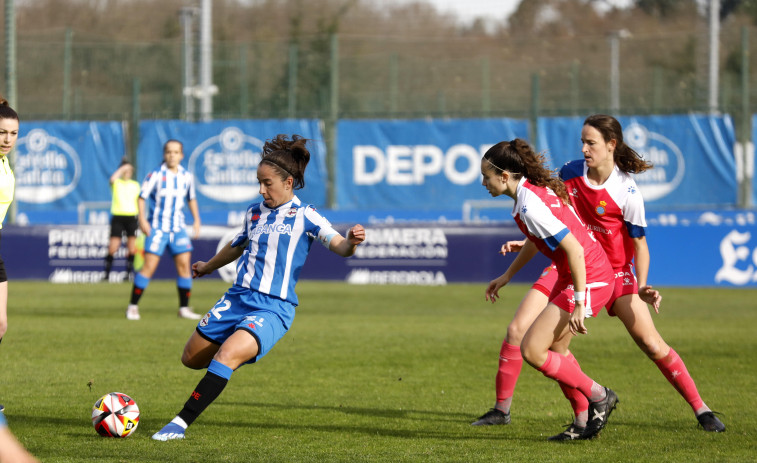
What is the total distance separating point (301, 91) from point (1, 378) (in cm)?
1751

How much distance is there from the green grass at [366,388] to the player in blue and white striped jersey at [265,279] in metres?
0.51

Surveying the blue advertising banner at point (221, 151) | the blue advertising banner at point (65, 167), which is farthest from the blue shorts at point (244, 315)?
the blue advertising banner at point (65, 167)

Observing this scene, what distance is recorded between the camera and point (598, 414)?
6.32 m

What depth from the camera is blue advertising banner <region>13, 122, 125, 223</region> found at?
24500 mm

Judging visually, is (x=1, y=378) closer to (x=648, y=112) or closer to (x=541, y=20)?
(x=648, y=112)

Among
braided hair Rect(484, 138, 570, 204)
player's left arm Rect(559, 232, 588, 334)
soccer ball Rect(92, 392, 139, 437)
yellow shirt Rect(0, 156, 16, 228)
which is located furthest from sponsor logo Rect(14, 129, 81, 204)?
player's left arm Rect(559, 232, 588, 334)

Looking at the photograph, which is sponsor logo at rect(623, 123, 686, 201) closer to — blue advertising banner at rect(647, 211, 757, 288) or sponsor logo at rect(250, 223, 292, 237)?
blue advertising banner at rect(647, 211, 757, 288)

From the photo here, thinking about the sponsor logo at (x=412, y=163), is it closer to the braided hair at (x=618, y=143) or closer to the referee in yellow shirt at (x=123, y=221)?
the referee in yellow shirt at (x=123, y=221)

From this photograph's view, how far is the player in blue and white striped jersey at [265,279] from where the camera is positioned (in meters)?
6.01

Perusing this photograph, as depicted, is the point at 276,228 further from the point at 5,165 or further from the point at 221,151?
the point at 221,151

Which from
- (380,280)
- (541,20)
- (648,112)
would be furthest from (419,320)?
(541,20)

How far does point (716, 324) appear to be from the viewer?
12.9m

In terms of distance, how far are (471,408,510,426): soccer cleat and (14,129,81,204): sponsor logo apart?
1953cm

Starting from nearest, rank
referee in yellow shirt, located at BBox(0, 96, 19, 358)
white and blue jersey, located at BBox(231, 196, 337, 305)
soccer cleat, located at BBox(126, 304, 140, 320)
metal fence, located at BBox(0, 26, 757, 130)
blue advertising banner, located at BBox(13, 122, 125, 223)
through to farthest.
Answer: white and blue jersey, located at BBox(231, 196, 337, 305), referee in yellow shirt, located at BBox(0, 96, 19, 358), soccer cleat, located at BBox(126, 304, 140, 320), blue advertising banner, located at BBox(13, 122, 125, 223), metal fence, located at BBox(0, 26, 757, 130)
